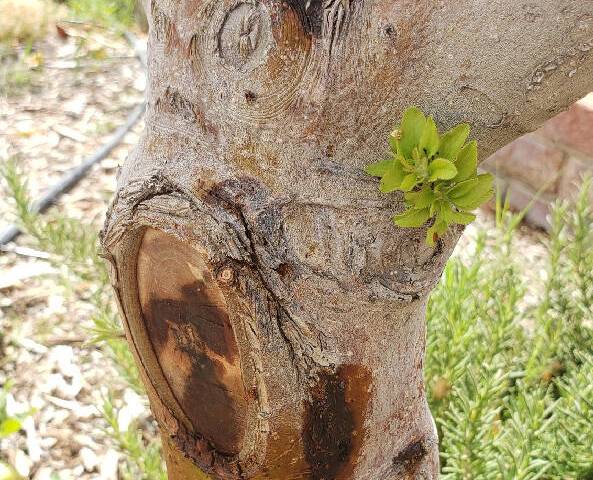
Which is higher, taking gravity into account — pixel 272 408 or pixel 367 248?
pixel 367 248

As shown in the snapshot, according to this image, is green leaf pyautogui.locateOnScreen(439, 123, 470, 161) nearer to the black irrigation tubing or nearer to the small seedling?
the small seedling

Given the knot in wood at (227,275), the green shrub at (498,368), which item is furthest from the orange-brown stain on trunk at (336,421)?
the green shrub at (498,368)

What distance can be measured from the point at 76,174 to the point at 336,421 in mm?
2470

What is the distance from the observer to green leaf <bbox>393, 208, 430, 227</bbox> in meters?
0.73

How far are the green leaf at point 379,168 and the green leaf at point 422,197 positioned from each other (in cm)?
4

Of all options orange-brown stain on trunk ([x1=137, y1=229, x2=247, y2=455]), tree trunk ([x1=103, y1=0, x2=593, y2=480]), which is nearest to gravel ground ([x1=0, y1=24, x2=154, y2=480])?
orange-brown stain on trunk ([x1=137, y1=229, x2=247, y2=455])

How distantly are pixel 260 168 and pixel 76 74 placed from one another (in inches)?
146

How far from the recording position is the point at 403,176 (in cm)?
71

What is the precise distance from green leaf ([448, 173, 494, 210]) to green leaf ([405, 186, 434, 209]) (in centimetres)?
2

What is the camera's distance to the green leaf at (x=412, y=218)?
73cm

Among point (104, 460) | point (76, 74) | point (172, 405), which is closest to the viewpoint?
point (172, 405)

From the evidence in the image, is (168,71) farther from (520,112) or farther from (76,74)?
Result: (76,74)

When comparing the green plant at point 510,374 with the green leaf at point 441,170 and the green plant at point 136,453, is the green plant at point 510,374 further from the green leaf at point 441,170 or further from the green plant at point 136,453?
the green leaf at point 441,170

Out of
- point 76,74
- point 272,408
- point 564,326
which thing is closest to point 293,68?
point 272,408
